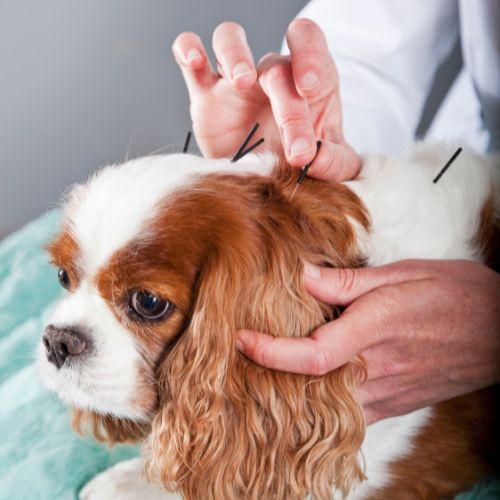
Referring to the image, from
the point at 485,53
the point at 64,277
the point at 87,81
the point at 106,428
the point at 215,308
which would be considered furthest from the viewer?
the point at 87,81

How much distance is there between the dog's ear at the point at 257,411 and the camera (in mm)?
1254

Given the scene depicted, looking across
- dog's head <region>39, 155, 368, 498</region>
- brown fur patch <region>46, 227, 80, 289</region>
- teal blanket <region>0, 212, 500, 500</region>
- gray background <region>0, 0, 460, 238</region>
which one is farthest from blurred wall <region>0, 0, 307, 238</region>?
dog's head <region>39, 155, 368, 498</region>

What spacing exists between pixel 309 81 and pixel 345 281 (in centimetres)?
41

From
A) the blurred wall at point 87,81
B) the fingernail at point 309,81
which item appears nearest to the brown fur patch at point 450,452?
the fingernail at point 309,81

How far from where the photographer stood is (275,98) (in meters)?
1.45

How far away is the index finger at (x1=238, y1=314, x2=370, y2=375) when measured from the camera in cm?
125

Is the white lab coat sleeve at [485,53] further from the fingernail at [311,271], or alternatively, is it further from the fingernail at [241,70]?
the fingernail at [311,271]

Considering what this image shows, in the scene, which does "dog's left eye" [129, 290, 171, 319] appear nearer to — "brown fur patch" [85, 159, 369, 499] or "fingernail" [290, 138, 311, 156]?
"brown fur patch" [85, 159, 369, 499]

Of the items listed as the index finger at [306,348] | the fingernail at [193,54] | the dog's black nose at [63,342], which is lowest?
the index finger at [306,348]

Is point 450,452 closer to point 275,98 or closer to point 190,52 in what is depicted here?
point 275,98

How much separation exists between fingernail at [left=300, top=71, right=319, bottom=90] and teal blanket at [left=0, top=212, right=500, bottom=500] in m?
0.70

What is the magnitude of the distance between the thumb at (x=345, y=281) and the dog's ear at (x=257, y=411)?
0.02 metres

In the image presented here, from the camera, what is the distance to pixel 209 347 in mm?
1237

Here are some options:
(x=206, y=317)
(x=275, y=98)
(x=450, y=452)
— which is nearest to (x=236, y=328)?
(x=206, y=317)
